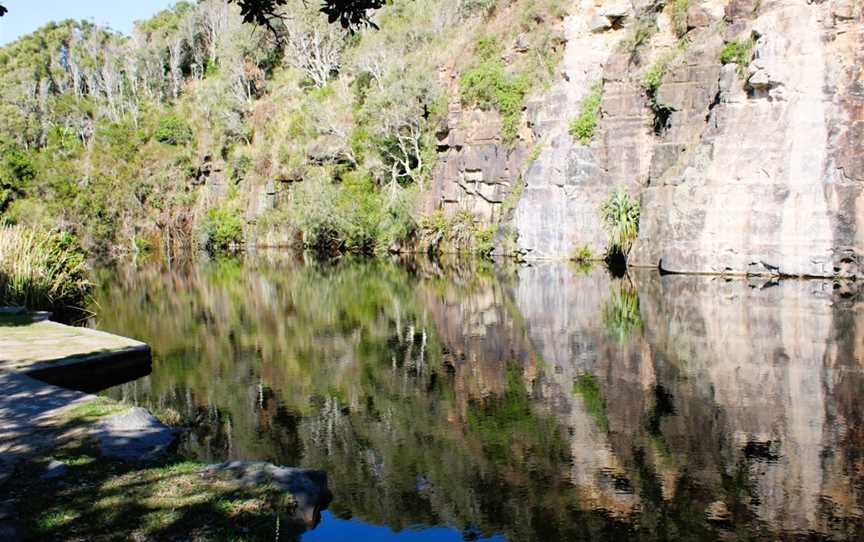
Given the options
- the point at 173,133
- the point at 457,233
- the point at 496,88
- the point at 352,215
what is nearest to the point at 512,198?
the point at 457,233

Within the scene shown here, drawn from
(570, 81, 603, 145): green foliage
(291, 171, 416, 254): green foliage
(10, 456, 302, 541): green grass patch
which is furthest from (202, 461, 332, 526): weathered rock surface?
(291, 171, 416, 254): green foliage

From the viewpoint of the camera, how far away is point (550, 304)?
23734 millimetres

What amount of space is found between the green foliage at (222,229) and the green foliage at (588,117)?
32.2 meters

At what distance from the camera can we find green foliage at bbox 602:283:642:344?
59.6 feet

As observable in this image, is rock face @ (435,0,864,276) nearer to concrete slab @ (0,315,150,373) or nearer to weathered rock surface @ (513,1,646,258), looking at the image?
weathered rock surface @ (513,1,646,258)

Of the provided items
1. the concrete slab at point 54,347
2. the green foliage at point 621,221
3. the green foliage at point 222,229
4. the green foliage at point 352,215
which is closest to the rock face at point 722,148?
the green foliage at point 621,221

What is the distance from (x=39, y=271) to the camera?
2209cm

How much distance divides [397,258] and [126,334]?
27.9 meters

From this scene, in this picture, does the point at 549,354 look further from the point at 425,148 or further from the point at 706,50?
the point at 425,148

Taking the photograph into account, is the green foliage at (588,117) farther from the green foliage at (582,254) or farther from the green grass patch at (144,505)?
the green grass patch at (144,505)

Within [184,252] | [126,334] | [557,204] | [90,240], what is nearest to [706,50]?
[557,204]

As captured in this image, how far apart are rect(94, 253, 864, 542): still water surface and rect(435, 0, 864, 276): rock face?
6038 mm

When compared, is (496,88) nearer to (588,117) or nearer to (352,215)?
(588,117)

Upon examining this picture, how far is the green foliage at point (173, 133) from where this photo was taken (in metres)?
71.5
